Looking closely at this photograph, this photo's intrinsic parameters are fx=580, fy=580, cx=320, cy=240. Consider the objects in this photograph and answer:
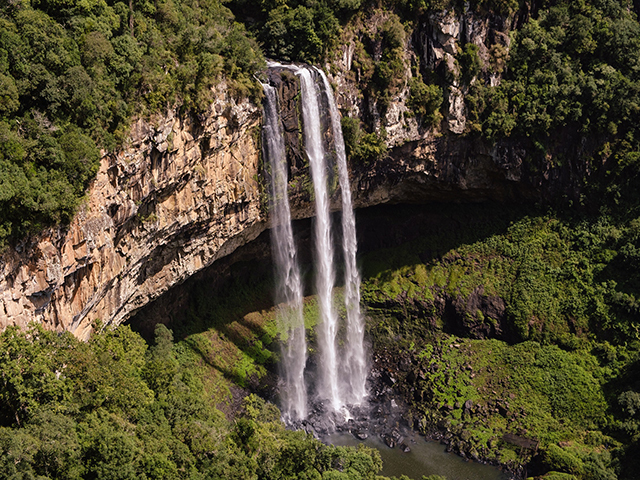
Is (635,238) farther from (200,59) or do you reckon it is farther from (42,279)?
(42,279)

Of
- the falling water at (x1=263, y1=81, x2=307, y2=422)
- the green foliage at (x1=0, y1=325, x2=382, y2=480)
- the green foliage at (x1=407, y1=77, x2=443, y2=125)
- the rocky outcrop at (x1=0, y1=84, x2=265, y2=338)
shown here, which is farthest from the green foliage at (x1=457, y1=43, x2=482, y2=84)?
the green foliage at (x1=0, y1=325, x2=382, y2=480)

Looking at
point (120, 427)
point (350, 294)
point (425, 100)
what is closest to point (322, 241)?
point (350, 294)

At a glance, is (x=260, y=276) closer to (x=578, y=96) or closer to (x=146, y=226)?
(x=146, y=226)

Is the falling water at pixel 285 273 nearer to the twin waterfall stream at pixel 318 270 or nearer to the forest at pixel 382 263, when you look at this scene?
the twin waterfall stream at pixel 318 270

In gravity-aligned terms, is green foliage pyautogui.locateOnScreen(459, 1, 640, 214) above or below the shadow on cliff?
above

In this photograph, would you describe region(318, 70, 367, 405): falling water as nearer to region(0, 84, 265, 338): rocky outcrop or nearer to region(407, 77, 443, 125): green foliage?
region(0, 84, 265, 338): rocky outcrop

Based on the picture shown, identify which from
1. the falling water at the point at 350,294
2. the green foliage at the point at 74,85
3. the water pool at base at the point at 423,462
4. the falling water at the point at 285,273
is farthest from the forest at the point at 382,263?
the falling water at the point at 285,273
